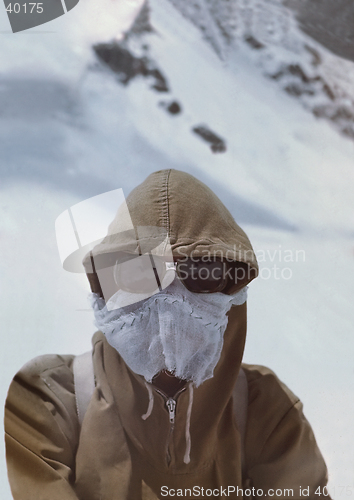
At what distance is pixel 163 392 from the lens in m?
1.11

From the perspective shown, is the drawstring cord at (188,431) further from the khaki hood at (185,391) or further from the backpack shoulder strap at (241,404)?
the backpack shoulder strap at (241,404)

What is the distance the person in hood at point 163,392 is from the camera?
1.01m

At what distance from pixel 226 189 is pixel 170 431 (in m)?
0.79

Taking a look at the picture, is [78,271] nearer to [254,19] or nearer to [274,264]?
[274,264]

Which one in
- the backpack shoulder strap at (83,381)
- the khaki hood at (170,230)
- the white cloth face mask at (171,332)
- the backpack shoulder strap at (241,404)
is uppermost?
the khaki hood at (170,230)

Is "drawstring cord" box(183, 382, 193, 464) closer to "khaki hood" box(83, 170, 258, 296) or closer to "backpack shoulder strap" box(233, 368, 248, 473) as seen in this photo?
"backpack shoulder strap" box(233, 368, 248, 473)

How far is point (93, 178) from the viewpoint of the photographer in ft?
4.23

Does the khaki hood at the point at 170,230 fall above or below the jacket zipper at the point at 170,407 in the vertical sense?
above

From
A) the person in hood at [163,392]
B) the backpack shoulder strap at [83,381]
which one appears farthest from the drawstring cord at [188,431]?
the backpack shoulder strap at [83,381]

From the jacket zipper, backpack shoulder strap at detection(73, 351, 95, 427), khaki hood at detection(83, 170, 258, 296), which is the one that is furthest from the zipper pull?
khaki hood at detection(83, 170, 258, 296)
